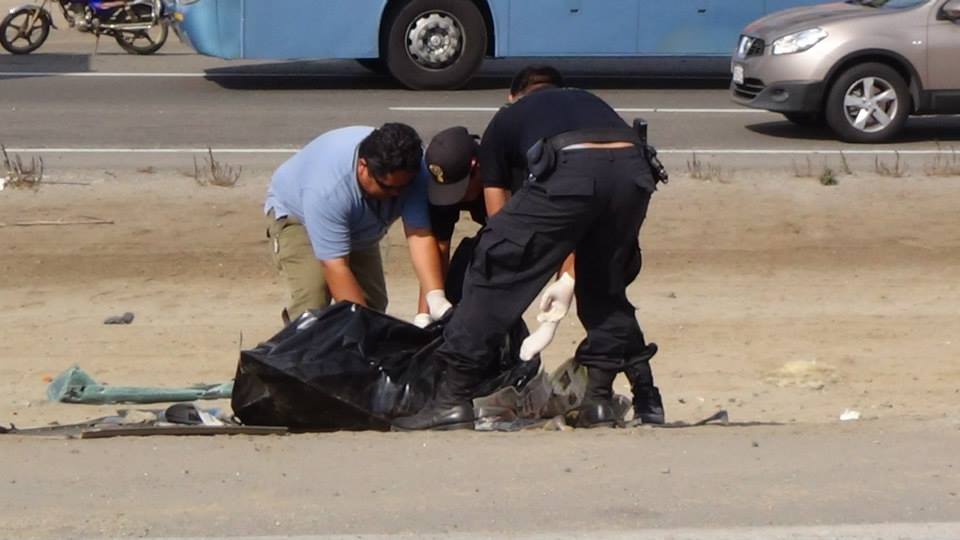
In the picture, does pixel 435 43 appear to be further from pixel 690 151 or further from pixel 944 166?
pixel 944 166

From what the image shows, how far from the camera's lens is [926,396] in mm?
8258

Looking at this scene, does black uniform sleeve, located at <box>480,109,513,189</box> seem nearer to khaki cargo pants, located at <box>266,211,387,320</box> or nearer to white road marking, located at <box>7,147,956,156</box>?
khaki cargo pants, located at <box>266,211,387,320</box>

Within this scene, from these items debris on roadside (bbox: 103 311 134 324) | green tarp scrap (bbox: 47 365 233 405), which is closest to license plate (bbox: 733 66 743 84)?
debris on roadside (bbox: 103 311 134 324)

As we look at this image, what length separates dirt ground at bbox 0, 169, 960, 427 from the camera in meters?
8.45

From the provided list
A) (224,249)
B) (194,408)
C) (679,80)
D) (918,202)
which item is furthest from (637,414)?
(679,80)

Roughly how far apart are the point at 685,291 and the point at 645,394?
382 cm

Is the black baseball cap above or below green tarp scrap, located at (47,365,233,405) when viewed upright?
above

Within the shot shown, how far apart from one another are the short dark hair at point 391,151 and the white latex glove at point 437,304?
55 cm

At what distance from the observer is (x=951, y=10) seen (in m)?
13.8

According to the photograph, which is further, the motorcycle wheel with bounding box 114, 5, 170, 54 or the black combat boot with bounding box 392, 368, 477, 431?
the motorcycle wheel with bounding box 114, 5, 170, 54

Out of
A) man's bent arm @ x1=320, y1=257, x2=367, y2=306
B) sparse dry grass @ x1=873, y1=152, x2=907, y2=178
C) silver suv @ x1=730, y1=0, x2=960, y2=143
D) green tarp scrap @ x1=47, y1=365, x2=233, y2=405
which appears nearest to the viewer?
man's bent arm @ x1=320, y1=257, x2=367, y2=306

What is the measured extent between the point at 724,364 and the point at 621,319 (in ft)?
8.96

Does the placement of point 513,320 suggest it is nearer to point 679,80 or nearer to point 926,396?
point 926,396

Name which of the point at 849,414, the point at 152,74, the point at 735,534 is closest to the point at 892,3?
the point at 849,414
